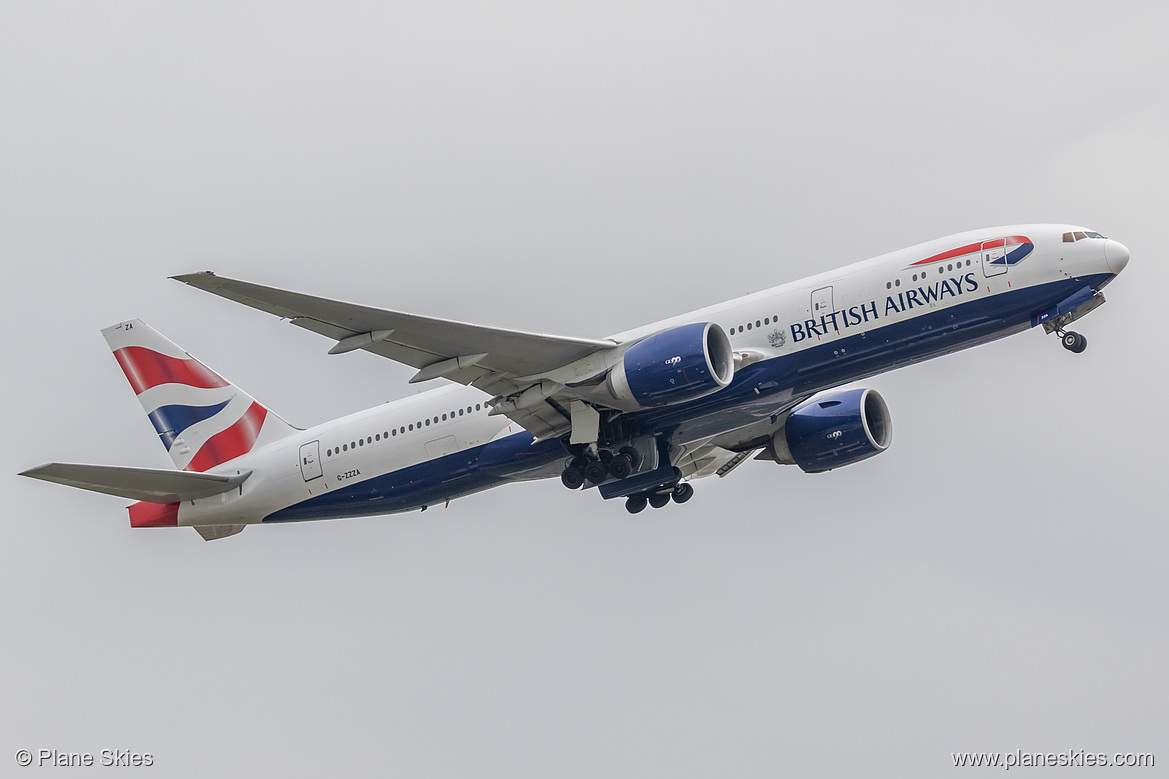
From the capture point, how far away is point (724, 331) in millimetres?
31016

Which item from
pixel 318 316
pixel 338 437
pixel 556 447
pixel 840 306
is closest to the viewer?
pixel 318 316

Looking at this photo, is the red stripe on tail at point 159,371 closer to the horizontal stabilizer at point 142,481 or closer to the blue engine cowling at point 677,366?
the horizontal stabilizer at point 142,481

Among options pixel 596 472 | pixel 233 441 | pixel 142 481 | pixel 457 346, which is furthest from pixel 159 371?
pixel 596 472

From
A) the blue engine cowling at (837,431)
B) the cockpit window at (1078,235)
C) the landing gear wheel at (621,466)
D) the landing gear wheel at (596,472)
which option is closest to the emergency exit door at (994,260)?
the cockpit window at (1078,235)

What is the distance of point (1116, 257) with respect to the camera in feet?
94.1

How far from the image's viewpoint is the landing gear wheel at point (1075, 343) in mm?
29172

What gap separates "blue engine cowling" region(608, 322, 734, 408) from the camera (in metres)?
29.2

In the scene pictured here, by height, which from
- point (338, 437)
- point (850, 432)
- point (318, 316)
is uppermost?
point (318, 316)

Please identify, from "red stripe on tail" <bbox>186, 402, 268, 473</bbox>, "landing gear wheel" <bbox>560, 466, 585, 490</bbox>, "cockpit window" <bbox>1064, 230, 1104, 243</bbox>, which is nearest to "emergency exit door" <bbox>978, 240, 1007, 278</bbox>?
"cockpit window" <bbox>1064, 230, 1104, 243</bbox>

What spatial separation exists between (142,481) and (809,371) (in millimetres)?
17701

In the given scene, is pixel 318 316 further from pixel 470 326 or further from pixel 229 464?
pixel 229 464

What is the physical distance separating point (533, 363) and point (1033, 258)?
11794 mm

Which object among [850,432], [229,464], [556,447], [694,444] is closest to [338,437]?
[229,464]

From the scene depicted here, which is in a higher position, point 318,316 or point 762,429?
point 318,316
